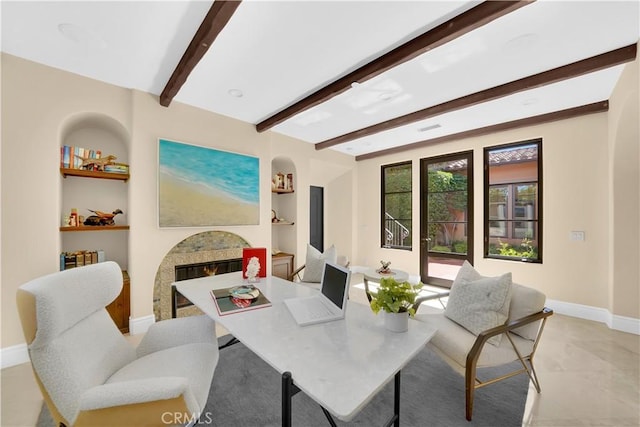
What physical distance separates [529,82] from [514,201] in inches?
78.6

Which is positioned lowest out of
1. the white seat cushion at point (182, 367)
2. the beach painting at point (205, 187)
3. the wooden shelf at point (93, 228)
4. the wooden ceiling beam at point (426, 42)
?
the white seat cushion at point (182, 367)

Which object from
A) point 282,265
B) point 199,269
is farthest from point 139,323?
point 282,265

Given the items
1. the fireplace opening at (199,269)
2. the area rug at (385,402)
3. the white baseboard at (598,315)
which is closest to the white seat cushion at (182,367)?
the area rug at (385,402)

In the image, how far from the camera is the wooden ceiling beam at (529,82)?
7.01 feet

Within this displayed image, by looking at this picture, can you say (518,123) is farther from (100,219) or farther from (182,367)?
(100,219)

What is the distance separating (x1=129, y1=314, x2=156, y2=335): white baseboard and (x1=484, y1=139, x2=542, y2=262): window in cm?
487

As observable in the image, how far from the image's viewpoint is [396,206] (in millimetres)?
5387

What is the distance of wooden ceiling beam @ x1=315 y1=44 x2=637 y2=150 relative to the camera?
2.14 meters

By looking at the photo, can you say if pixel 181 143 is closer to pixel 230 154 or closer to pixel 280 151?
pixel 230 154

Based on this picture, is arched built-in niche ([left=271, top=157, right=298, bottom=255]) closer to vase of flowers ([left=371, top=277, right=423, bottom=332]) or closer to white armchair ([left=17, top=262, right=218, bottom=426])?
white armchair ([left=17, top=262, right=218, bottom=426])

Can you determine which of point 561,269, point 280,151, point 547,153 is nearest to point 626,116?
point 547,153

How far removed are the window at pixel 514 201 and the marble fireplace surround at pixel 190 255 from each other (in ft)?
12.9

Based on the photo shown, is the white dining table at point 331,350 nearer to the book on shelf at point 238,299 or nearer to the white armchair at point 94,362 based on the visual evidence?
the book on shelf at point 238,299

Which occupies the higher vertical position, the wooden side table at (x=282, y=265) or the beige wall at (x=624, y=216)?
the beige wall at (x=624, y=216)
